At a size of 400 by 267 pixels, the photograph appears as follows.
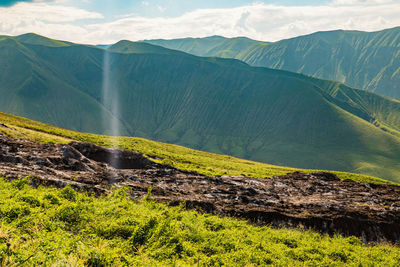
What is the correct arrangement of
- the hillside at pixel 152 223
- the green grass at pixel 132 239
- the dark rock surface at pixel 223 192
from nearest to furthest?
the green grass at pixel 132 239
the hillside at pixel 152 223
the dark rock surface at pixel 223 192

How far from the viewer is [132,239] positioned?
11289mm

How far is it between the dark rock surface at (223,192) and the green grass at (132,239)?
3176 mm

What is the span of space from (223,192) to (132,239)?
650 inches

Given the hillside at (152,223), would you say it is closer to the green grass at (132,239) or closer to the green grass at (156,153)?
the green grass at (132,239)

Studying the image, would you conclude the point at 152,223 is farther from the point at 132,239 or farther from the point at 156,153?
the point at 156,153

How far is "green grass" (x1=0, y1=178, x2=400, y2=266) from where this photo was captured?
845cm

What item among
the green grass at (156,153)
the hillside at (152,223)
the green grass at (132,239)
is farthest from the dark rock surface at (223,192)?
the green grass at (156,153)

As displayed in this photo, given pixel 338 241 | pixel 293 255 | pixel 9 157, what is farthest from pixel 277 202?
pixel 9 157

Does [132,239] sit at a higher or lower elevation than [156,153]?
higher

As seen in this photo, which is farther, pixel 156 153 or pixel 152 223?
pixel 156 153

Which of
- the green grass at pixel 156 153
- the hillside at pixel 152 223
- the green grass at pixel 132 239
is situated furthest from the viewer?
the green grass at pixel 156 153

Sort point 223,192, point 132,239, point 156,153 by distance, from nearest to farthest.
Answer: point 132,239 → point 223,192 → point 156,153

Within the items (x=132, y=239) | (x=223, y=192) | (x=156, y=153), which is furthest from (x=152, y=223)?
(x=156, y=153)

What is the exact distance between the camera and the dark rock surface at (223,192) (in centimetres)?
2062
